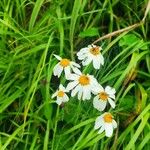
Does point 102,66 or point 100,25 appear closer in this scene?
point 102,66

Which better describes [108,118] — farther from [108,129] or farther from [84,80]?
[84,80]

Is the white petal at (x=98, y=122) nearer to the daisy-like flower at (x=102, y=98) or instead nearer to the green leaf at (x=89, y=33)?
the daisy-like flower at (x=102, y=98)

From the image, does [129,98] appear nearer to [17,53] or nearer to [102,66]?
[102,66]

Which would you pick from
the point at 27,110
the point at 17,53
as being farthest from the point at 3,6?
the point at 27,110

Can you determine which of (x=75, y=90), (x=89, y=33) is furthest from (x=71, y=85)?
(x=89, y=33)

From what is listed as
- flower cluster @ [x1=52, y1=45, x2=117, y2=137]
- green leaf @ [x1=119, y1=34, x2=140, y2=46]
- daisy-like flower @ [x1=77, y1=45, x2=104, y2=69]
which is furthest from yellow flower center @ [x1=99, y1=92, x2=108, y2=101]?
green leaf @ [x1=119, y1=34, x2=140, y2=46]

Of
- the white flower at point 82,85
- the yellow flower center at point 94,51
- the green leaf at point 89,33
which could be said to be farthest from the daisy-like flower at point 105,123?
the green leaf at point 89,33

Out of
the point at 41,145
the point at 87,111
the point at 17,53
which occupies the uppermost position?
the point at 17,53
